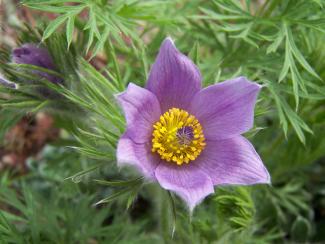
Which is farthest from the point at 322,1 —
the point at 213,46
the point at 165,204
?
the point at 165,204

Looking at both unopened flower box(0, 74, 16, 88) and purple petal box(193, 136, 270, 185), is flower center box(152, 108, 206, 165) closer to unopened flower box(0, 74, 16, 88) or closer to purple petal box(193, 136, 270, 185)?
purple petal box(193, 136, 270, 185)

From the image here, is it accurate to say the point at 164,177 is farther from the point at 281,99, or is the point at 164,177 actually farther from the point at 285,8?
the point at 285,8

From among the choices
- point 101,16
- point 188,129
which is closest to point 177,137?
point 188,129

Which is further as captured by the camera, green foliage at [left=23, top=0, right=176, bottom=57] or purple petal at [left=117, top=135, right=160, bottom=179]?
green foliage at [left=23, top=0, right=176, bottom=57]

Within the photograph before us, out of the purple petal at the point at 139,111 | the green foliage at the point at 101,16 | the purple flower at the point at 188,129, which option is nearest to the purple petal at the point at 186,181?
the purple flower at the point at 188,129

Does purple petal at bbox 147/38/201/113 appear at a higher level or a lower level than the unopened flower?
higher

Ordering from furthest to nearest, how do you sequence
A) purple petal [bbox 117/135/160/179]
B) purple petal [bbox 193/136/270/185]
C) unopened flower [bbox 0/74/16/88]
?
unopened flower [bbox 0/74/16/88] → purple petal [bbox 193/136/270/185] → purple petal [bbox 117/135/160/179]

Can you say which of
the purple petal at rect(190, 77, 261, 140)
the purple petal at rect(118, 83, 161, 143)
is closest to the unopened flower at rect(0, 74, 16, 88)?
the purple petal at rect(118, 83, 161, 143)

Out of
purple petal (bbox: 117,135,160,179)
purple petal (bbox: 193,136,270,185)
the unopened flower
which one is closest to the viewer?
purple petal (bbox: 117,135,160,179)
